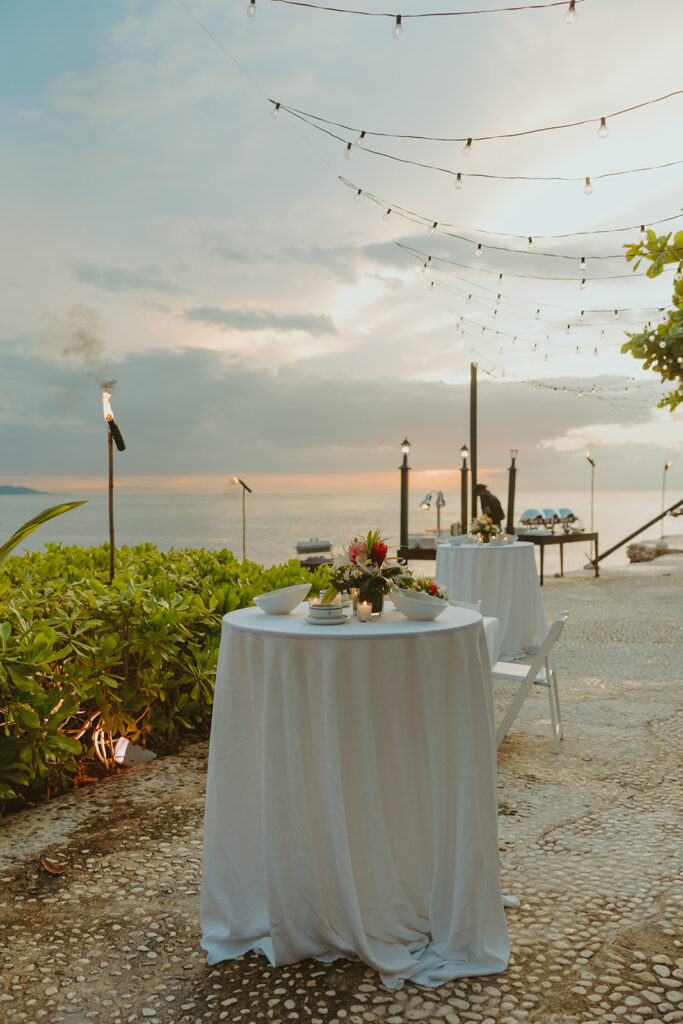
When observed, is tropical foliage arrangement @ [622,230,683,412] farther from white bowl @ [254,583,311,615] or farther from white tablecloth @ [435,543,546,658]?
white tablecloth @ [435,543,546,658]

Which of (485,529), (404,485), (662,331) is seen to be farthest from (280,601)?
(404,485)

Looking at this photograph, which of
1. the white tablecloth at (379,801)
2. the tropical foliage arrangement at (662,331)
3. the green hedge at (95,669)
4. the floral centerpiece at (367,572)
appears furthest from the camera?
Answer: the green hedge at (95,669)

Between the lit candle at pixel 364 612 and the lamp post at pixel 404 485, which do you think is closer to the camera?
the lit candle at pixel 364 612

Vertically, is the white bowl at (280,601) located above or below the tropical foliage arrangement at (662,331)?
below

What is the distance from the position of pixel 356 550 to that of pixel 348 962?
1.24 m

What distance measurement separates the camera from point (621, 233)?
21.4 feet

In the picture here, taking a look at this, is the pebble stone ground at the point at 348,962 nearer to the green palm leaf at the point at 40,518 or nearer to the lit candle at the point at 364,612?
the lit candle at the point at 364,612

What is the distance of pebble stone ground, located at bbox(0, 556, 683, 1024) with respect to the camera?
187 centimetres

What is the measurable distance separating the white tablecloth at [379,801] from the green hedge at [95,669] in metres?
1.51

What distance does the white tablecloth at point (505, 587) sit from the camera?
260 inches

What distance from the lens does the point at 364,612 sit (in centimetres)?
227

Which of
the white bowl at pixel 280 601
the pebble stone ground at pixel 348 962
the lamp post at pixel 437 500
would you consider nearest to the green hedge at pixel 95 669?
the pebble stone ground at pixel 348 962

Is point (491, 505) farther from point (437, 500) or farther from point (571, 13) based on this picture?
point (571, 13)

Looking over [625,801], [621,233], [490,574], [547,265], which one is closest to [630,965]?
[625,801]
